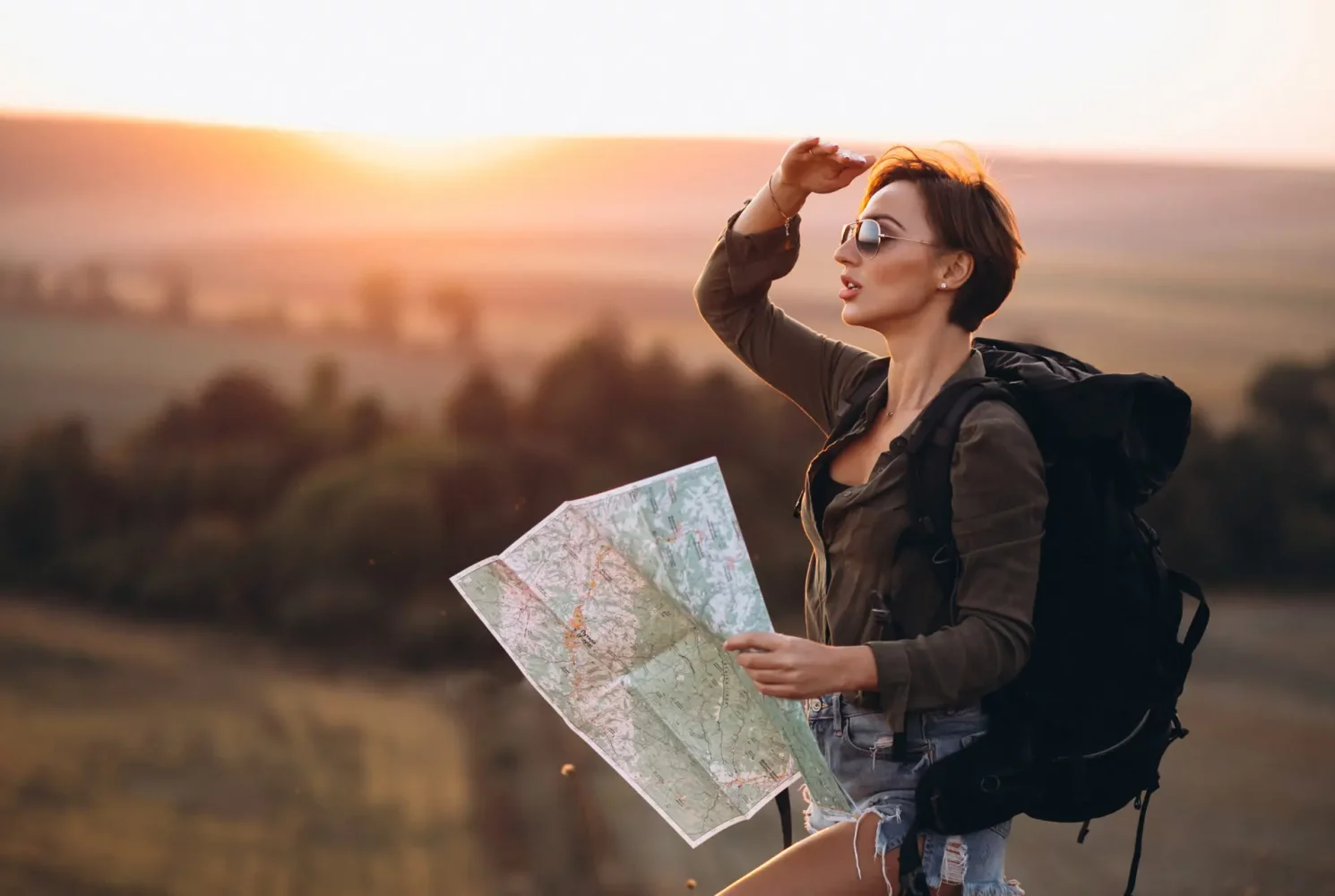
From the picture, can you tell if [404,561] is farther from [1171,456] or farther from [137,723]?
→ [1171,456]

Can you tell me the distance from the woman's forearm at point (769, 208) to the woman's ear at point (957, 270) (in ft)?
0.75

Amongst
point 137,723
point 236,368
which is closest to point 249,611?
point 137,723

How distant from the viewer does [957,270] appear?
1.56m

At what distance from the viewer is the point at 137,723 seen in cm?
526

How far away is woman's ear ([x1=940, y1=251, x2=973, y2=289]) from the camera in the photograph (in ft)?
5.12

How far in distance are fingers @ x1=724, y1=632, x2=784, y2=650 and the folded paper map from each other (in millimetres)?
81

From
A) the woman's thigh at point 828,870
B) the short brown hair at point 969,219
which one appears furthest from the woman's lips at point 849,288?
the woman's thigh at point 828,870

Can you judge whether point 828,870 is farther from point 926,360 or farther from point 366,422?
point 366,422

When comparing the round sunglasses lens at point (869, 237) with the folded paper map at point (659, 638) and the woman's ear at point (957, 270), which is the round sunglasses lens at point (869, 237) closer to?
the woman's ear at point (957, 270)

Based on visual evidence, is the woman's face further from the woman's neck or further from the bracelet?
the bracelet

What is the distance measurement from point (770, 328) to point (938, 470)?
469 millimetres

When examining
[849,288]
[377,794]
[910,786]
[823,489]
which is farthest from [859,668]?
[377,794]

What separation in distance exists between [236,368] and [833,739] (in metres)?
4.45

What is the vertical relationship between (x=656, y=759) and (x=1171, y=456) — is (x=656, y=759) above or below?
below
